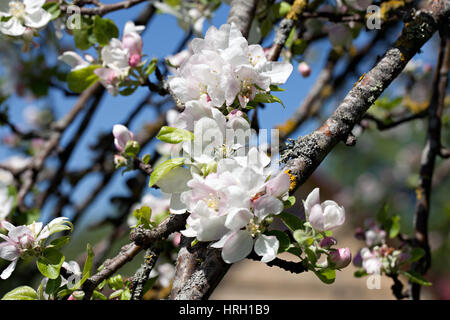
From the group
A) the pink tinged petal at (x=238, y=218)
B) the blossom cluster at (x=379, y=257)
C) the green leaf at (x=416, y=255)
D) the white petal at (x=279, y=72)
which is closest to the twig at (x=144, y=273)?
the pink tinged petal at (x=238, y=218)

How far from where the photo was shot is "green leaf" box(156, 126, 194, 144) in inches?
26.0

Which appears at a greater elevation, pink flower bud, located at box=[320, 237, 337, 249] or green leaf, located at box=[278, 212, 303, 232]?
green leaf, located at box=[278, 212, 303, 232]

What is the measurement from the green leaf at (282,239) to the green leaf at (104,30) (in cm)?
66

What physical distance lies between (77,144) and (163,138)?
4.04 ft

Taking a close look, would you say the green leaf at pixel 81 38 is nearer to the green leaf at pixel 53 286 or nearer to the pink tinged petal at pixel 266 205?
the green leaf at pixel 53 286

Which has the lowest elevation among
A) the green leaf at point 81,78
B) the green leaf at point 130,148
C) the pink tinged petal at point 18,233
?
the pink tinged petal at point 18,233

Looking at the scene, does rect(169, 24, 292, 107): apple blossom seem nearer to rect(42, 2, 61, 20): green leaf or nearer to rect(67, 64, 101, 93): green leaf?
rect(67, 64, 101, 93): green leaf

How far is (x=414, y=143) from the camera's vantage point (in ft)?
16.8

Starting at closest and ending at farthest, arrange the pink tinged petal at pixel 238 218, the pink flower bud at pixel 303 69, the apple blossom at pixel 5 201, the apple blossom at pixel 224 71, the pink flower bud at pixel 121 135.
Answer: the pink tinged petal at pixel 238 218, the apple blossom at pixel 224 71, the pink flower bud at pixel 121 135, the apple blossom at pixel 5 201, the pink flower bud at pixel 303 69

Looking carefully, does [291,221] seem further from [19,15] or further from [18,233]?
[19,15]

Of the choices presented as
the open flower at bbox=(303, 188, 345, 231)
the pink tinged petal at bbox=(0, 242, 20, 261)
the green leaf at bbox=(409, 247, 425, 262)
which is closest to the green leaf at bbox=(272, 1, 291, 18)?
the open flower at bbox=(303, 188, 345, 231)

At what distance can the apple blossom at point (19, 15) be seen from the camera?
39.5 inches

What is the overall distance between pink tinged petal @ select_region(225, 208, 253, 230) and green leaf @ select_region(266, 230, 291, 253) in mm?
80
